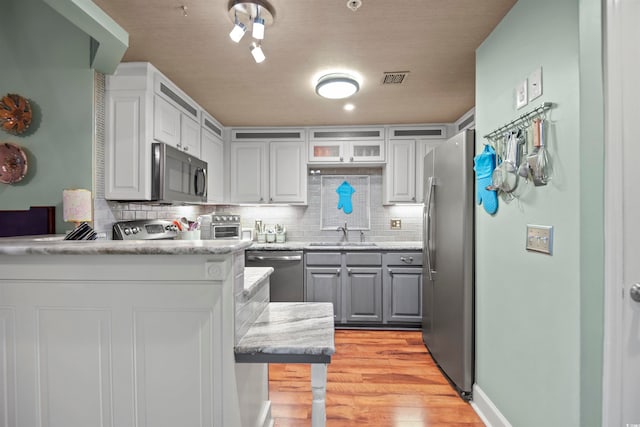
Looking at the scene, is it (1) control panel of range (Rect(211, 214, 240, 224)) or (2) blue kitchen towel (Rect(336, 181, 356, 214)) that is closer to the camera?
(1) control panel of range (Rect(211, 214, 240, 224))

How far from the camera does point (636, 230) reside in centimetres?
94

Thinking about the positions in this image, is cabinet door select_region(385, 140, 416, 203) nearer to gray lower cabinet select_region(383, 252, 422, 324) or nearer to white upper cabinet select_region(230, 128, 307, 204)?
gray lower cabinet select_region(383, 252, 422, 324)

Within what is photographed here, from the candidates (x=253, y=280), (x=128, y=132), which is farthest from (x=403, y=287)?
(x=128, y=132)

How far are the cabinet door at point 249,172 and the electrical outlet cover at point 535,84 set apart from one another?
2881 millimetres

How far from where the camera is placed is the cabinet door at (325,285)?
11.1ft

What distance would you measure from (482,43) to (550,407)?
2044mm

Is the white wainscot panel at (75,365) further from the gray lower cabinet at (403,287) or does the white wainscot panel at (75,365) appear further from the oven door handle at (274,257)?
the gray lower cabinet at (403,287)

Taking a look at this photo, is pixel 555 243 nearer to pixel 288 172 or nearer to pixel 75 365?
pixel 75 365

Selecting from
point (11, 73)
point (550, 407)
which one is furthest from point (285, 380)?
point (11, 73)

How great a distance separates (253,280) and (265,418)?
0.87 metres

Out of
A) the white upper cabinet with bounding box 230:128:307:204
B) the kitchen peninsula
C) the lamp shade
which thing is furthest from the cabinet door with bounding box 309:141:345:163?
the kitchen peninsula

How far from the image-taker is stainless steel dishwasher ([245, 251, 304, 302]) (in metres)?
3.38

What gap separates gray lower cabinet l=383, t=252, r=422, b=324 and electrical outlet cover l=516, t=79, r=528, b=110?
2.12 m

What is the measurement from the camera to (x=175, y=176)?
2.40 metres
